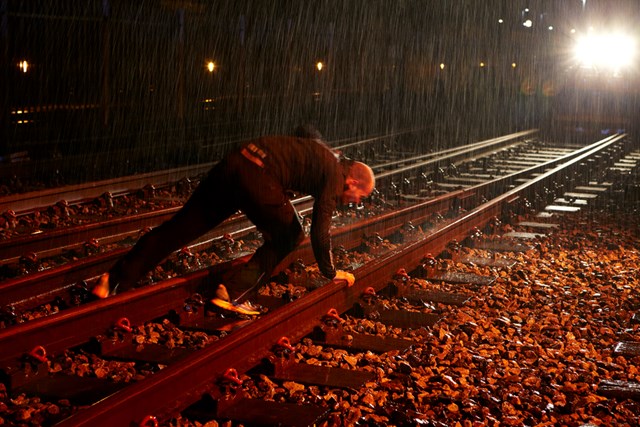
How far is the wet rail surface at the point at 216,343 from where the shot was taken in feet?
13.0

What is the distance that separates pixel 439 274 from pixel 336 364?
2827 millimetres

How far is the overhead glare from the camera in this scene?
31406 mm

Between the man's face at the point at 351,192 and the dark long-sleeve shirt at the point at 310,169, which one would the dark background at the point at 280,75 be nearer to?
the dark long-sleeve shirt at the point at 310,169

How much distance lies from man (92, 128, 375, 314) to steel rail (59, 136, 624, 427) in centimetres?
32

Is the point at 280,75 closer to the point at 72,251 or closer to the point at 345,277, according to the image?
the point at 72,251

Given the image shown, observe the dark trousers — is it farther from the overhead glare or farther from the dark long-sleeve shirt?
the overhead glare

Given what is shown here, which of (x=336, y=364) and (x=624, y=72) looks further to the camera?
(x=624, y=72)

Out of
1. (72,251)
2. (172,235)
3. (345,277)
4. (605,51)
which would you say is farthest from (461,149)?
(605,51)

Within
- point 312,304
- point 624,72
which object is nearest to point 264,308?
point 312,304

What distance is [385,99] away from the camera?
31188 millimetres

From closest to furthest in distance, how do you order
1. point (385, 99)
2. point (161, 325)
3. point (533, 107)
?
point (161, 325) → point (385, 99) → point (533, 107)

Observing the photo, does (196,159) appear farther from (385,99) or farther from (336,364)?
(385,99)

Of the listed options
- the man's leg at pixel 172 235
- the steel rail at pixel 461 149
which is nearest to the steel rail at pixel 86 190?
the steel rail at pixel 461 149

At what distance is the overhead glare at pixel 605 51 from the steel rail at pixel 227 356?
1047 inches
